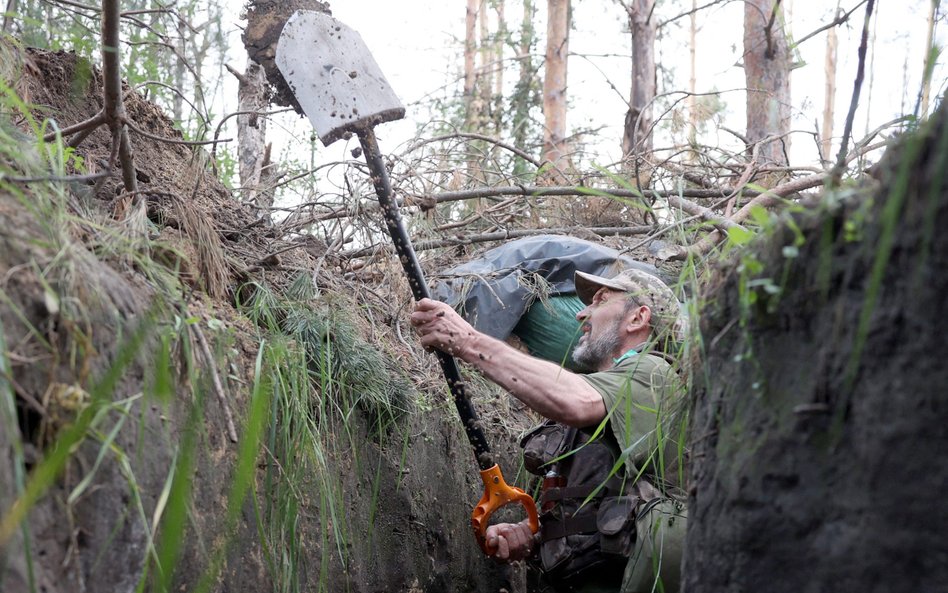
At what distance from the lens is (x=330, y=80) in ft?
11.1

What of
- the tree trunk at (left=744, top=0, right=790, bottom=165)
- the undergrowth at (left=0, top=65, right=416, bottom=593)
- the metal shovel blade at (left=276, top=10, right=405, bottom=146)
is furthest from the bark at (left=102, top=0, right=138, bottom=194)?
the tree trunk at (left=744, top=0, right=790, bottom=165)

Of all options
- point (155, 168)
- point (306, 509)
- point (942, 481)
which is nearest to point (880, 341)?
point (942, 481)

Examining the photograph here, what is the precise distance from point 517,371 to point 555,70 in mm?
8000

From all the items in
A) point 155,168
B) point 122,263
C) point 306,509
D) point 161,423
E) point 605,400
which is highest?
point 155,168

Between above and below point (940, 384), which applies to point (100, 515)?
below

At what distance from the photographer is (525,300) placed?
4.58 meters

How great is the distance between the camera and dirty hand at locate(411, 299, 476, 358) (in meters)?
3.30

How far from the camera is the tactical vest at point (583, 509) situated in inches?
125

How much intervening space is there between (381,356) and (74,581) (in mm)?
1910

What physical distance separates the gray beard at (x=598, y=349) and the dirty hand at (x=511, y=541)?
0.73 m

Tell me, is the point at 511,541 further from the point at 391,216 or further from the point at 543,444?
the point at 391,216

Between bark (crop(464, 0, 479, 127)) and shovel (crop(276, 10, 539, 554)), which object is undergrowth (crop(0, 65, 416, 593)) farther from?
bark (crop(464, 0, 479, 127))

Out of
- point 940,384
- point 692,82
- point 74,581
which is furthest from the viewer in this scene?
point 692,82

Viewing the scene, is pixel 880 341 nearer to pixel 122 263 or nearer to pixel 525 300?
pixel 122 263
